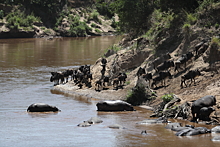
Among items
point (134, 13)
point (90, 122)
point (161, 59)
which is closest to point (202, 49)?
point (161, 59)

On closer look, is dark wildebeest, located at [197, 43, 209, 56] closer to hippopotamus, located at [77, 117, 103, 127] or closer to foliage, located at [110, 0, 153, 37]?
hippopotamus, located at [77, 117, 103, 127]

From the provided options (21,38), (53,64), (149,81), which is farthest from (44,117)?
(21,38)

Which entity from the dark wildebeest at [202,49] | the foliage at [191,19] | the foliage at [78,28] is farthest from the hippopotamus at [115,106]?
the foliage at [78,28]

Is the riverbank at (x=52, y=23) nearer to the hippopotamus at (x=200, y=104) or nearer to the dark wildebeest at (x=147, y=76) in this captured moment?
the dark wildebeest at (x=147, y=76)

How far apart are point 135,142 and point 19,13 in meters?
74.3

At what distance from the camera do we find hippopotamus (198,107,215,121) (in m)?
15.9

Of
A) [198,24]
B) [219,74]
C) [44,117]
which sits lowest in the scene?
[44,117]

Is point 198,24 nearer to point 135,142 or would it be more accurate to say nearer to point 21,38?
point 135,142

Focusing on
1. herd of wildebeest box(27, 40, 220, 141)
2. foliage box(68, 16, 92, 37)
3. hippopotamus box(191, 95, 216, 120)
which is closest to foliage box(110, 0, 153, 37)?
herd of wildebeest box(27, 40, 220, 141)

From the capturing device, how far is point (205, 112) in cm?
1595

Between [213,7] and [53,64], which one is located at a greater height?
[213,7]

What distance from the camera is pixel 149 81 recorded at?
73.6 ft

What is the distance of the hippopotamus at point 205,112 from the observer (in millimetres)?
15852

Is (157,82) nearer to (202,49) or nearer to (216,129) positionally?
(202,49)
